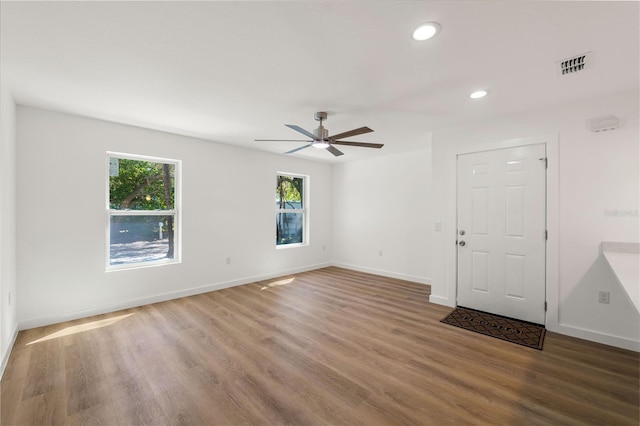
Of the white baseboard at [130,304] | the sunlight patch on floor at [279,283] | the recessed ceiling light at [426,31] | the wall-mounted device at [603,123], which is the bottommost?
the sunlight patch on floor at [279,283]

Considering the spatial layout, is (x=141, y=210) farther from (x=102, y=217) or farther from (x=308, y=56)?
(x=308, y=56)

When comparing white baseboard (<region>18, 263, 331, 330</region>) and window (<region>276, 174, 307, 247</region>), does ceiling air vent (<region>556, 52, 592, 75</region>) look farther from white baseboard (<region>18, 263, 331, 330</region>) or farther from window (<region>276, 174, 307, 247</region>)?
white baseboard (<region>18, 263, 331, 330</region>)

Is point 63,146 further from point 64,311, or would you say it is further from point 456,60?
point 456,60

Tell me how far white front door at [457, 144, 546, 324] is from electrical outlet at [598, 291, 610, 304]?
18.3 inches

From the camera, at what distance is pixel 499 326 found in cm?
317

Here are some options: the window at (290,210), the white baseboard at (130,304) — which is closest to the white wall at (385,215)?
the window at (290,210)

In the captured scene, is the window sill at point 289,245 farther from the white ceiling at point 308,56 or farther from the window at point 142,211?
the white ceiling at point 308,56

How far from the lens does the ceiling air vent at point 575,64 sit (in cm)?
209

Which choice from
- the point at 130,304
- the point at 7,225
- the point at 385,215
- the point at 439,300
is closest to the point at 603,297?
the point at 439,300

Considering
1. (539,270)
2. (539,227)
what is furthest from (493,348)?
(539,227)

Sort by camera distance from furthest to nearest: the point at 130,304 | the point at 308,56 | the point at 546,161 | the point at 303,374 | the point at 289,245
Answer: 1. the point at 289,245
2. the point at 130,304
3. the point at 546,161
4. the point at 303,374
5. the point at 308,56

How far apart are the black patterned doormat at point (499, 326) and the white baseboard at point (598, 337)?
0.65 feet

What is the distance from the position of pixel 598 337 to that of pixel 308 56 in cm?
396

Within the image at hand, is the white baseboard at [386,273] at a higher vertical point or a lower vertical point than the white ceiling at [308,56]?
lower
